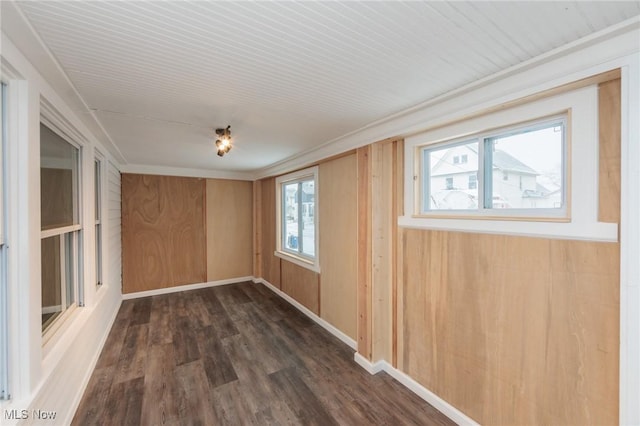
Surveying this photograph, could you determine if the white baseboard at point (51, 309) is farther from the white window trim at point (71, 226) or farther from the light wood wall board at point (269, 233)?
the light wood wall board at point (269, 233)

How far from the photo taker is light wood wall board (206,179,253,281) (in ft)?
16.9

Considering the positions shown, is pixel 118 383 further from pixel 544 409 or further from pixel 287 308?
pixel 544 409

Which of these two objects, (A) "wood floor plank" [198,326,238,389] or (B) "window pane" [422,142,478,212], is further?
(A) "wood floor plank" [198,326,238,389]

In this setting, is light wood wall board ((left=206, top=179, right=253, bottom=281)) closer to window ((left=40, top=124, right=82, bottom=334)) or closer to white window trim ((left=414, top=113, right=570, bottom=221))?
window ((left=40, top=124, right=82, bottom=334))

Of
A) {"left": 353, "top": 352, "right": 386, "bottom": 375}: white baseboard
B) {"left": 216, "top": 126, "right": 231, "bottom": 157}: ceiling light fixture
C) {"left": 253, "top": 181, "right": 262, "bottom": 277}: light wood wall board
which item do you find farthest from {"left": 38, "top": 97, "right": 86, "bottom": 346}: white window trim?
{"left": 253, "top": 181, "right": 262, "bottom": 277}: light wood wall board

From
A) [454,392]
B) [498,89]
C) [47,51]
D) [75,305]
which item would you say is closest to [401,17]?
[498,89]

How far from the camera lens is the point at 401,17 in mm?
1064

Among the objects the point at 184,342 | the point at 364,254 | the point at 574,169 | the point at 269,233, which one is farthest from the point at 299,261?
the point at 574,169

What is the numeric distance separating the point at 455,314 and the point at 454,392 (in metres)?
0.58

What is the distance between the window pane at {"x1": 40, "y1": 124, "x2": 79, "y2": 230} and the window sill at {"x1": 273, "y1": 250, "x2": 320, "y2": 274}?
8.41 ft

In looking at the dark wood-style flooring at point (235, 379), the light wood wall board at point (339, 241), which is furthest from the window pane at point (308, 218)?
the dark wood-style flooring at point (235, 379)

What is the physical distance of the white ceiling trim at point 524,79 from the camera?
45.3 inches

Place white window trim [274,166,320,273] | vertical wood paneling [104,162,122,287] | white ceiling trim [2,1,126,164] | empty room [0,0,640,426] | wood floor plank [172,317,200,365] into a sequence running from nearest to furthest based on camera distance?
white ceiling trim [2,1,126,164], empty room [0,0,640,426], wood floor plank [172,317,200,365], vertical wood paneling [104,162,122,287], white window trim [274,166,320,273]

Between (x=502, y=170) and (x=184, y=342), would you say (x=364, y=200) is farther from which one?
(x=184, y=342)
